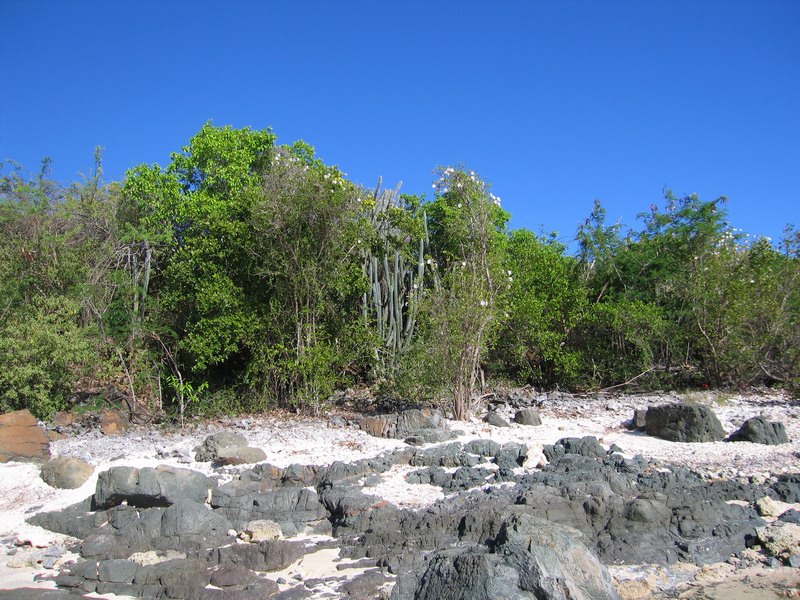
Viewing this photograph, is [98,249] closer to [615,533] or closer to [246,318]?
[246,318]

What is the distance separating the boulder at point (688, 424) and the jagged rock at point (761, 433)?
0.66 feet

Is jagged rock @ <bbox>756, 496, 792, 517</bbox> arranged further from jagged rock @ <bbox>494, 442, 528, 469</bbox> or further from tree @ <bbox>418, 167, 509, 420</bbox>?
tree @ <bbox>418, 167, 509, 420</bbox>

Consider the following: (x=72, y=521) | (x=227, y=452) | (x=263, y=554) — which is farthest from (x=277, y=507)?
(x=72, y=521)

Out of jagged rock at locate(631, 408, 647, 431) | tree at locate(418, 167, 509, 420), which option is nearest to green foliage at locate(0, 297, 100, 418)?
tree at locate(418, 167, 509, 420)

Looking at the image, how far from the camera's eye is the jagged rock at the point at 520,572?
382 centimetres

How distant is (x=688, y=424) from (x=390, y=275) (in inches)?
193

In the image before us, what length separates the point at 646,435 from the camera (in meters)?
8.21

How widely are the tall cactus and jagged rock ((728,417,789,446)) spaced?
14.8 feet

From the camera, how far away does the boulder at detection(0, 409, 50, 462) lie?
7.45 m

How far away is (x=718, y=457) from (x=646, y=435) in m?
1.18

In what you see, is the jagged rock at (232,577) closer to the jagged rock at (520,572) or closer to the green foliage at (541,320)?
the jagged rock at (520,572)

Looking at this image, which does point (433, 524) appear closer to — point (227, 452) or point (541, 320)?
point (227, 452)

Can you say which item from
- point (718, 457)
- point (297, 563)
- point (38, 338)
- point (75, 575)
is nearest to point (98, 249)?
point (38, 338)

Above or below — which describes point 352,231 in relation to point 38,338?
above
